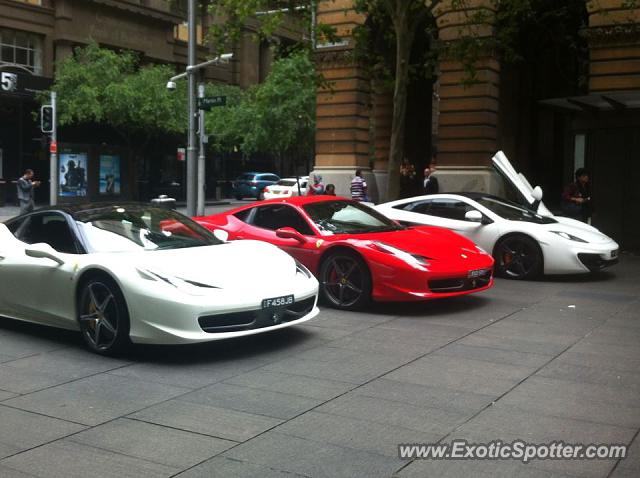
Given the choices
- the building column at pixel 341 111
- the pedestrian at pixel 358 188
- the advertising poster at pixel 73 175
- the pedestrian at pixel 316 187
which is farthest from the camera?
the advertising poster at pixel 73 175

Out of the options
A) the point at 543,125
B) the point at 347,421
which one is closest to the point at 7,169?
the point at 543,125

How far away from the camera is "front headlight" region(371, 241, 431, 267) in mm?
8711

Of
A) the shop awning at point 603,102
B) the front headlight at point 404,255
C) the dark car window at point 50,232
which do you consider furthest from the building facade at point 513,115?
the dark car window at point 50,232

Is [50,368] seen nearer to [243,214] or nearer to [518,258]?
[243,214]

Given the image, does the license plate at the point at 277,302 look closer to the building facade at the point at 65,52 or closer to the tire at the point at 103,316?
the tire at the point at 103,316

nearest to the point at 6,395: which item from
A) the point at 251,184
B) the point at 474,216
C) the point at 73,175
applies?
the point at 474,216

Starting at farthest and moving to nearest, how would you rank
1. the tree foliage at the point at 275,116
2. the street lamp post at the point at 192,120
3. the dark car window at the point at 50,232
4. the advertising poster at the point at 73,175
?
the tree foliage at the point at 275,116 < the advertising poster at the point at 73,175 < the street lamp post at the point at 192,120 < the dark car window at the point at 50,232

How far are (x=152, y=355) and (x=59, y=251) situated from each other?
1.43m

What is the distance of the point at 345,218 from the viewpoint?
9953 mm

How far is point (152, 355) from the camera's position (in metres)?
6.81

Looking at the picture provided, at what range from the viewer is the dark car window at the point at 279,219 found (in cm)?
984

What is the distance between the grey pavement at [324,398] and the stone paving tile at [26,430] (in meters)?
0.01

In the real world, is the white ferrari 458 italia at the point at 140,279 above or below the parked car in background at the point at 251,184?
below

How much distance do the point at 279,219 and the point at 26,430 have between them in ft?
18.7
